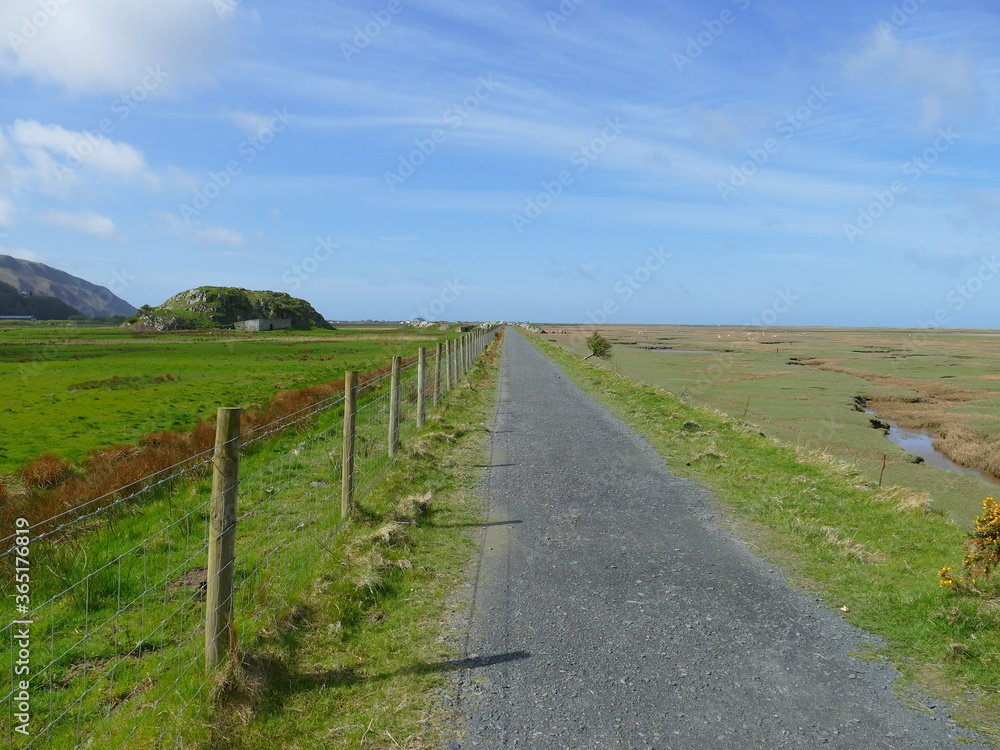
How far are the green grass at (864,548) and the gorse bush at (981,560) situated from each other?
0.54ft

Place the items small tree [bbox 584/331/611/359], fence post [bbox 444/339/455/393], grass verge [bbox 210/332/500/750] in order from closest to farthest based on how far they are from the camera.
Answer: grass verge [bbox 210/332/500/750] → fence post [bbox 444/339/455/393] → small tree [bbox 584/331/611/359]

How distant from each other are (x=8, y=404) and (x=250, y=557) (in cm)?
2052

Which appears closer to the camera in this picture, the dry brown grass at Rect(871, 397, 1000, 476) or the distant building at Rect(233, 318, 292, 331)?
the dry brown grass at Rect(871, 397, 1000, 476)

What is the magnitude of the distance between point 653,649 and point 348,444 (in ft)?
15.4

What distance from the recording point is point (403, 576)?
273 inches

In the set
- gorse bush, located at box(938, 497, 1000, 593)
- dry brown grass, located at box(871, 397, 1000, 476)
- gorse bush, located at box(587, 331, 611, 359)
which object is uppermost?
gorse bush, located at box(587, 331, 611, 359)

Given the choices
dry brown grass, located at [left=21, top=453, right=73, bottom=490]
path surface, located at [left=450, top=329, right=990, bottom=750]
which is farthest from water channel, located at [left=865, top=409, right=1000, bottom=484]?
dry brown grass, located at [left=21, top=453, right=73, bottom=490]

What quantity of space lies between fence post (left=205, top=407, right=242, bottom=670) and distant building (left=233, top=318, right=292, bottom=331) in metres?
126

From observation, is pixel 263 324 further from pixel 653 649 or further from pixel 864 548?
pixel 653 649

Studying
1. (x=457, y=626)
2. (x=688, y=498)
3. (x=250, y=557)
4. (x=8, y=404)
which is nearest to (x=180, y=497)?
(x=250, y=557)

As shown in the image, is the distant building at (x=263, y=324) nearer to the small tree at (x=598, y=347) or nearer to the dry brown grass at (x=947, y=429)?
the small tree at (x=598, y=347)

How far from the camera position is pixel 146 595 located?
6965 millimetres

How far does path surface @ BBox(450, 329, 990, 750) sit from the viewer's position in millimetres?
4301

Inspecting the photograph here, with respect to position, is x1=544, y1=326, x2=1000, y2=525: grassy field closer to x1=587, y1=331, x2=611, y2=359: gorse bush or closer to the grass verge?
x1=587, y1=331, x2=611, y2=359: gorse bush
